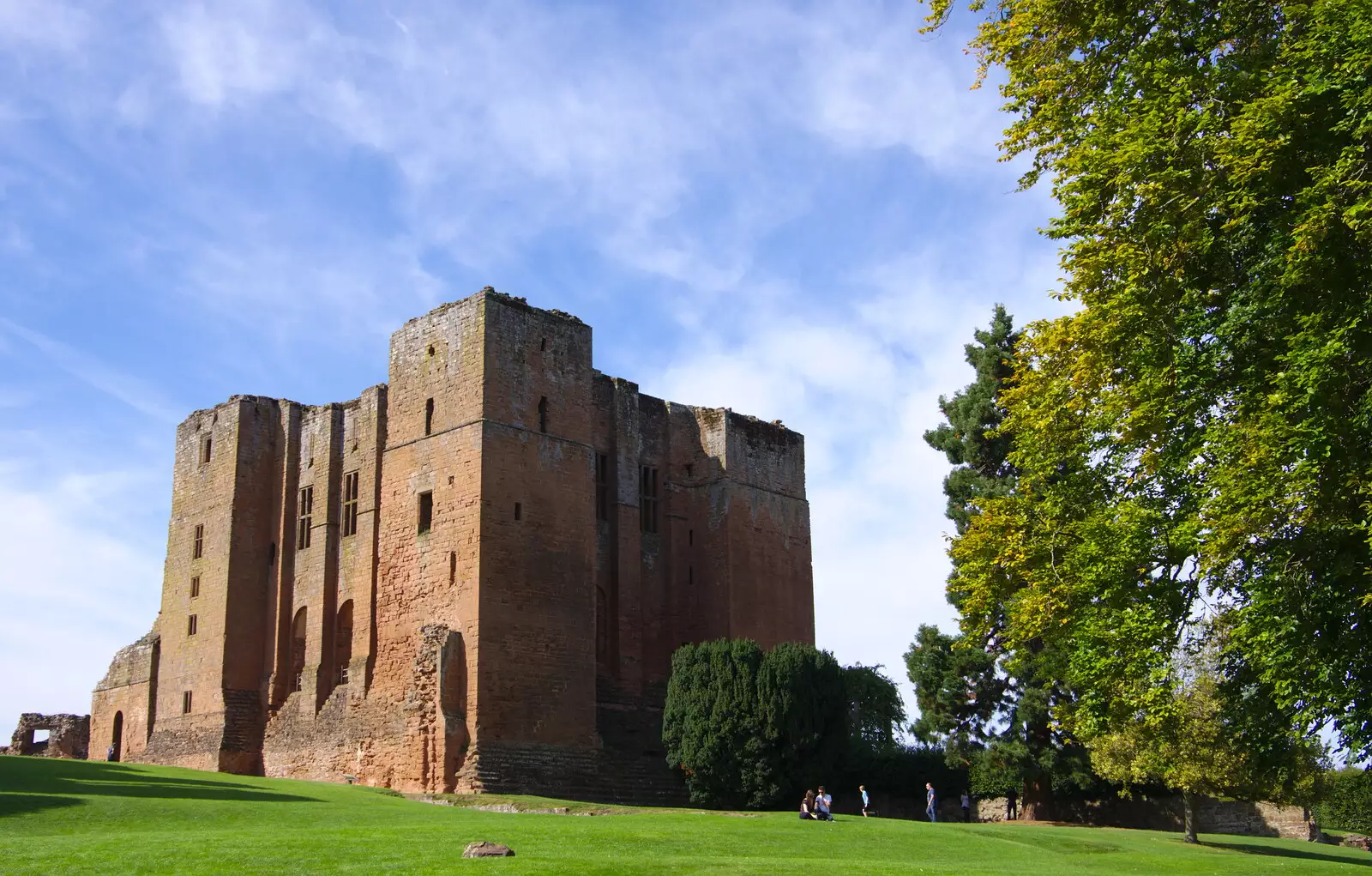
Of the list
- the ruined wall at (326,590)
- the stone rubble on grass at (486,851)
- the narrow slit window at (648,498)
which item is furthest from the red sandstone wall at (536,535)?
the stone rubble on grass at (486,851)

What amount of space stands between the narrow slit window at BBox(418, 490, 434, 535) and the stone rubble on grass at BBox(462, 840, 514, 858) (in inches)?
733

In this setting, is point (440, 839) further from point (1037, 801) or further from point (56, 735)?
point (56, 735)

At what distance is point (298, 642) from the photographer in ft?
132

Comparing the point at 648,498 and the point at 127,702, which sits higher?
the point at 648,498

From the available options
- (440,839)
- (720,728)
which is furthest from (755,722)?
(440,839)

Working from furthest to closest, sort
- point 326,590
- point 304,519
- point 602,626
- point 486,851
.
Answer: point 304,519
point 326,590
point 602,626
point 486,851

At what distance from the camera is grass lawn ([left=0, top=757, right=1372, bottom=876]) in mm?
15109

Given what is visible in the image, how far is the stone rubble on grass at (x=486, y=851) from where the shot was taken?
15.7 metres

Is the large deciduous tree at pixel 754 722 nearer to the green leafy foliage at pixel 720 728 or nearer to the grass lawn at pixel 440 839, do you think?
the green leafy foliage at pixel 720 728

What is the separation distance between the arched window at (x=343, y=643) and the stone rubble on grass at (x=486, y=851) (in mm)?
22814

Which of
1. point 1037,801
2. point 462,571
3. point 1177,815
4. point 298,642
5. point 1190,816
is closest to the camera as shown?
point 1190,816

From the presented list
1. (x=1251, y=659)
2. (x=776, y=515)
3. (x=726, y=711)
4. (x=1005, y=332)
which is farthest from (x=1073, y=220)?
(x=776, y=515)

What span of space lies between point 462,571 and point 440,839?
602 inches

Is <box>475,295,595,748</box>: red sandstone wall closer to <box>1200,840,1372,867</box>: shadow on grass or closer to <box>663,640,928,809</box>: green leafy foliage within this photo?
<box>663,640,928,809</box>: green leafy foliage
